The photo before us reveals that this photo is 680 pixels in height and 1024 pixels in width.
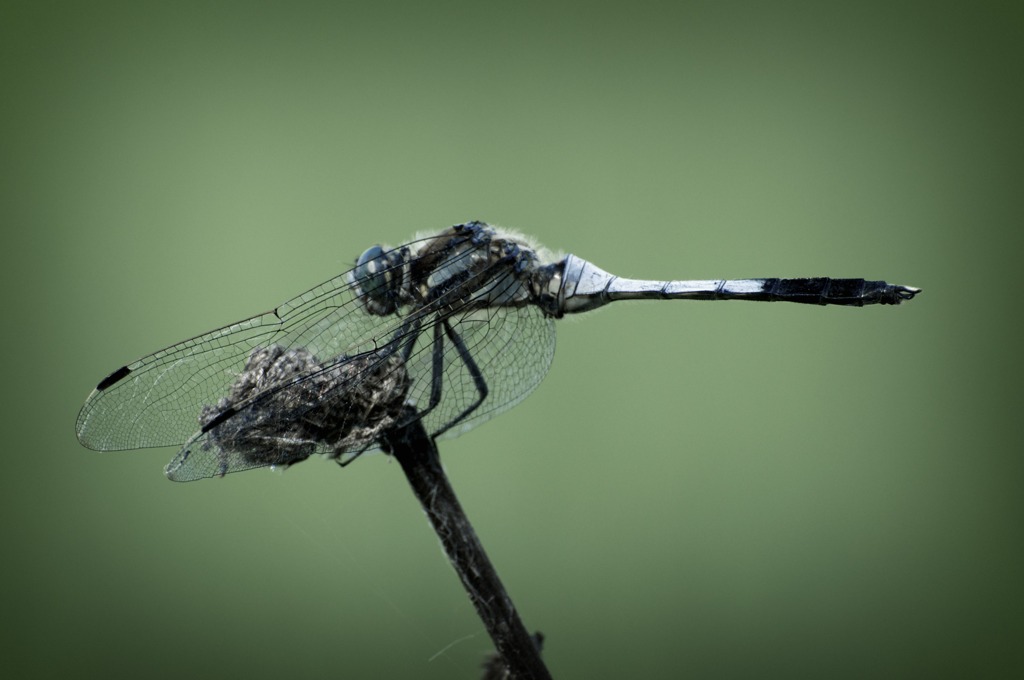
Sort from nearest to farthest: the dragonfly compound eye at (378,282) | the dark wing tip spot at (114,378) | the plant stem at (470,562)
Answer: the plant stem at (470,562) < the dark wing tip spot at (114,378) < the dragonfly compound eye at (378,282)

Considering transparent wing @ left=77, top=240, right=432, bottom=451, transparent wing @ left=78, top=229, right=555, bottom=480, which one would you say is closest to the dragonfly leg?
transparent wing @ left=78, top=229, right=555, bottom=480

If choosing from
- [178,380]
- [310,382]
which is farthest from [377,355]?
[178,380]

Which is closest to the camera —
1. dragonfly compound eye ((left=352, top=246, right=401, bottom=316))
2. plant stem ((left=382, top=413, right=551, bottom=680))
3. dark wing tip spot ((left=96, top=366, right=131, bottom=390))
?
plant stem ((left=382, top=413, right=551, bottom=680))

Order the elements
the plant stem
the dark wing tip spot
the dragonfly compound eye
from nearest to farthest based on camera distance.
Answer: the plant stem < the dark wing tip spot < the dragonfly compound eye

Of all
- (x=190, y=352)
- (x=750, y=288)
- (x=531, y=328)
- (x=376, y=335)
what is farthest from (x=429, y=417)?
(x=750, y=288)

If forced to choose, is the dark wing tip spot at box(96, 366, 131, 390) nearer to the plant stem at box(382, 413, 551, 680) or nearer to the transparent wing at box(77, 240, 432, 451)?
the transparent wing at box(77, 240, 432, 451)

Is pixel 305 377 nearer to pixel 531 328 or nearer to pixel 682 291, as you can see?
pixel 531 328

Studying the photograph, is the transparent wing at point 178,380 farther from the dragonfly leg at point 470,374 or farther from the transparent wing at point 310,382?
the dragonfly leg at point 470,374

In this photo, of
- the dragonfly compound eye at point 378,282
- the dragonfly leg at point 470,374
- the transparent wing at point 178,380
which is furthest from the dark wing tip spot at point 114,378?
the dragonfly leg at point 470,374
